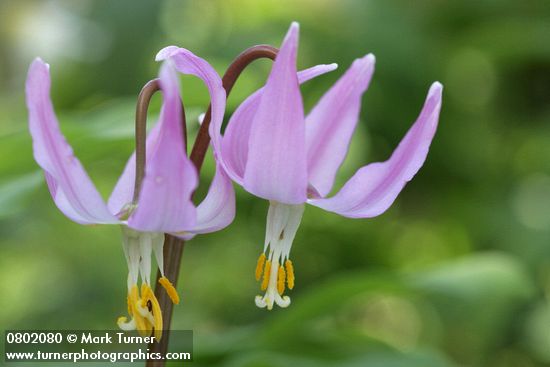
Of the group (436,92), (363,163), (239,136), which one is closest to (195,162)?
(239,136)

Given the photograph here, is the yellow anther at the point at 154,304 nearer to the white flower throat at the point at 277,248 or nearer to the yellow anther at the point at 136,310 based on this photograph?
the yellow anther at the point at 136,310

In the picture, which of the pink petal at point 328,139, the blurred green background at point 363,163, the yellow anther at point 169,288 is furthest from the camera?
the blurred green background at point 363,163

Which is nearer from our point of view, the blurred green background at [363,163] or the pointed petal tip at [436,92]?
the pointed petal tip at [436,92]

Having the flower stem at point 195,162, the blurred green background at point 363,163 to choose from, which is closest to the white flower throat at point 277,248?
the flower stem at point 195,162

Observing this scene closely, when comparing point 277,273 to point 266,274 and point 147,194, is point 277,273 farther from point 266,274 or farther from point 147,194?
point 147,194

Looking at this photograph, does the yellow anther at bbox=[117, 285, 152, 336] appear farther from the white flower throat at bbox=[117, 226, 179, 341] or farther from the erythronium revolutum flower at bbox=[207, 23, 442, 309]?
the erythronium revolutum flower at bbox=[207, 23, 442, 309]
